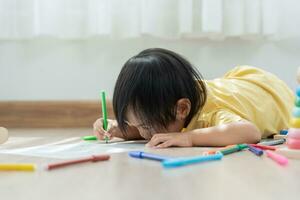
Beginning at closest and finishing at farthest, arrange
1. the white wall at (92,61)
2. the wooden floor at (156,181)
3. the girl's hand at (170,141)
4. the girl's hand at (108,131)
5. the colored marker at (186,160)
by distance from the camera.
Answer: the wooden floor at (156,181)
the colored marker at (186,160)
the girl's hand at (170,141)
the girl's hand at (108,131)
the white wall at (92,61)

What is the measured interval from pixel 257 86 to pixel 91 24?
71 centimetres

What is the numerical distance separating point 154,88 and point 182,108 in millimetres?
83

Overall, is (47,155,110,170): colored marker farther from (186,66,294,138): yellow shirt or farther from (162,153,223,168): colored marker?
(186,66,294,138): yellow shirt

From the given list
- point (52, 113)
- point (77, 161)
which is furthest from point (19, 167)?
point (52, 113)

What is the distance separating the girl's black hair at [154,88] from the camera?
3.20ft

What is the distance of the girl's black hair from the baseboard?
75 centimetres

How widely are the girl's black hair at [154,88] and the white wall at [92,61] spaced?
2.38 feet

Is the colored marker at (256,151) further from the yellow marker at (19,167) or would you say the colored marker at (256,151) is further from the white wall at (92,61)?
the white wall at (92,61)

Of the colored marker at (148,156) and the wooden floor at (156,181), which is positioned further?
the colored marker at (148,156)

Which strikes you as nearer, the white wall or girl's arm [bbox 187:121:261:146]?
girl's arm [bbox 187:121:261:146]

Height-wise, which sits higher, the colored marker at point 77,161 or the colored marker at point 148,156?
the colored marker at point 77,161

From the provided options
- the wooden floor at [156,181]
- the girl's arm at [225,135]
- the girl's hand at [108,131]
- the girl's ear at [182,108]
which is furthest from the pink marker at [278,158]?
the girl's hand at [108,131]

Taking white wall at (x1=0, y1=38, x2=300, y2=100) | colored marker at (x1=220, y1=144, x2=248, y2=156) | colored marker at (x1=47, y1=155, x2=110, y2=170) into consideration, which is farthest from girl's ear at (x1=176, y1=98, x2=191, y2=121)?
white wall at (x1=0, y1=38, x2=300, y2=100)

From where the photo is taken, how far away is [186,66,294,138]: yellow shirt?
106 centimetres
